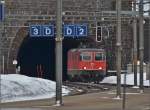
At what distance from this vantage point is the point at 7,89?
31.3 metres

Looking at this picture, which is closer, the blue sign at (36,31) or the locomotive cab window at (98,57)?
the blue sign at (36,31)

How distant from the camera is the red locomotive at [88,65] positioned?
61.8m

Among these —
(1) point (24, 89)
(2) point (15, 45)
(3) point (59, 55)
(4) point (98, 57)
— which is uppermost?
(3) point (59, 55)

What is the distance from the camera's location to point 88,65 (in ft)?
205

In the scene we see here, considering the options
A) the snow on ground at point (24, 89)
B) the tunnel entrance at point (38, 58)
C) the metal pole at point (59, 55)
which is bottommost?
the tunnel entrance at point (38, 58)

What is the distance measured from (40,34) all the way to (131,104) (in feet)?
100

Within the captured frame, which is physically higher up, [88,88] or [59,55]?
[59,55]

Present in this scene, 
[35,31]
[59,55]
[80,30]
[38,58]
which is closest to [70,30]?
[80,30]

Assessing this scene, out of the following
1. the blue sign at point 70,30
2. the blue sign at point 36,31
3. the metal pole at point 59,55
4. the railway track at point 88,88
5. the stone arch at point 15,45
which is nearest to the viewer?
the metal pole at point 59,55

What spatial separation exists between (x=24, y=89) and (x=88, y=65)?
30.2 meters

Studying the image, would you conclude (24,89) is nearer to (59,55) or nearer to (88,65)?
(59,55)

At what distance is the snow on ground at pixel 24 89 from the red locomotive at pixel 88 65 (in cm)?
2572

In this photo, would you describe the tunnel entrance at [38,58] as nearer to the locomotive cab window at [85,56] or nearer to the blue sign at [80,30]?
the locomotive cab window at [85,56]

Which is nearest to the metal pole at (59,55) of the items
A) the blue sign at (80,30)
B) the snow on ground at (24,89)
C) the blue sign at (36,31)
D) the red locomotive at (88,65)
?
the snow on ground at (24,89)
